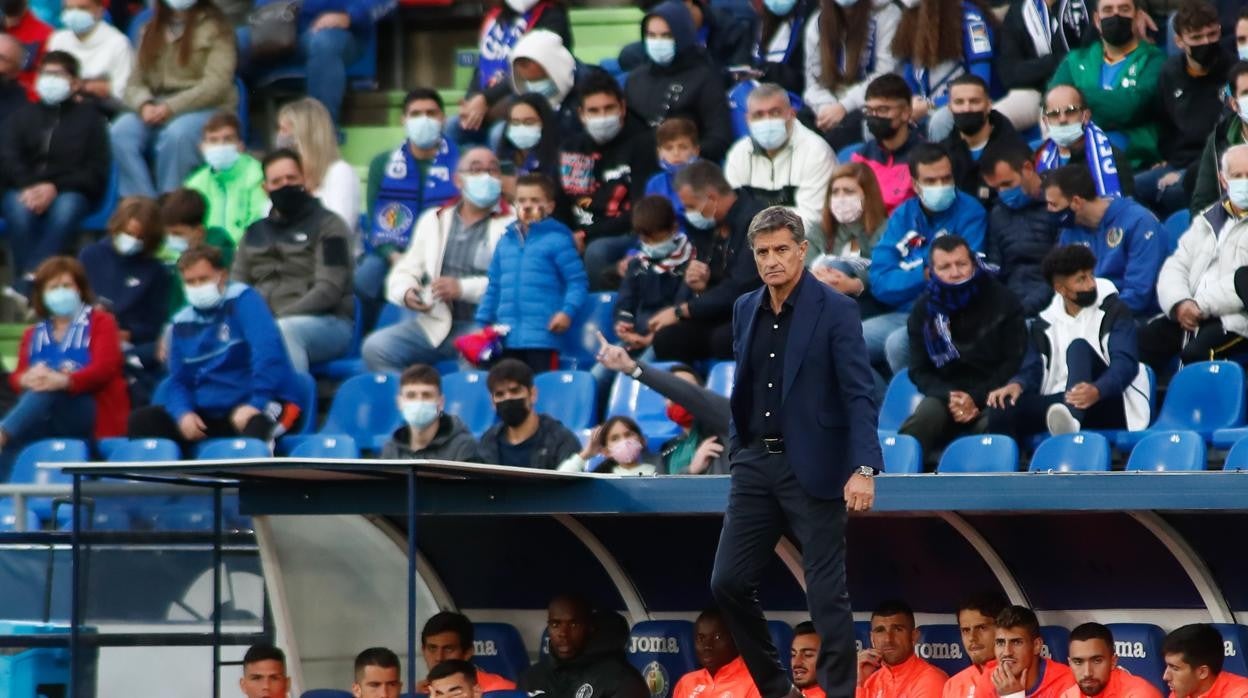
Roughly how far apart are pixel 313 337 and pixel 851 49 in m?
3.55

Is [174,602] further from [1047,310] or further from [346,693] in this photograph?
[1047,310]

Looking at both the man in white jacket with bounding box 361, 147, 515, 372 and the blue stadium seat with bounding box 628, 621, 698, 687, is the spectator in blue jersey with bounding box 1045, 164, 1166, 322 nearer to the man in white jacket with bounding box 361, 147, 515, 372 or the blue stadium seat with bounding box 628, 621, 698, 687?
the blue stadium seat with bounding box 628, 621, 698, 687

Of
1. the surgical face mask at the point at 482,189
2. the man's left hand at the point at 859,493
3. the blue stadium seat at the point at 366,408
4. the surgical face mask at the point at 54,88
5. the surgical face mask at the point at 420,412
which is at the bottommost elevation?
the man's left hand at the point at 859,493

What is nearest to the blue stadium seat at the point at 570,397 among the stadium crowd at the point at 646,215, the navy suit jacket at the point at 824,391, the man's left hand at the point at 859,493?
the stadium crowd at the point at 646,215

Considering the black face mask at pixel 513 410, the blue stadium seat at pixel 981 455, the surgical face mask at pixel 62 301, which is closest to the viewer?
the blue stadium seat at pixel 981 455

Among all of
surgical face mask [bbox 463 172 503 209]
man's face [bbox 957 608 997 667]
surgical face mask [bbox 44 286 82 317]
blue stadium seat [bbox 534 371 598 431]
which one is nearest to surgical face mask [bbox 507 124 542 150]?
surgical face mask [bbox 463 172 503 209]

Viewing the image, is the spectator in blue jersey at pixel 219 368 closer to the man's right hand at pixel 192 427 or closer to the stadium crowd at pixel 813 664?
the man's right hand at pixel 192 427

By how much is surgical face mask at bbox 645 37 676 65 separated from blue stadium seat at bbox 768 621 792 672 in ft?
14.5

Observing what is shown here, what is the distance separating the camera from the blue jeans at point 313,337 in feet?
42.1

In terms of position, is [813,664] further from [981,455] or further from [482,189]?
[482,189]

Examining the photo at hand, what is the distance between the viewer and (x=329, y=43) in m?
15.2

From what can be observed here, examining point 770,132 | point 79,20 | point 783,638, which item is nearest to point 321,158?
point 79,20

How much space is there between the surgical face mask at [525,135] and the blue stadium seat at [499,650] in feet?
11.8

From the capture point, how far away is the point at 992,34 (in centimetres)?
1297
